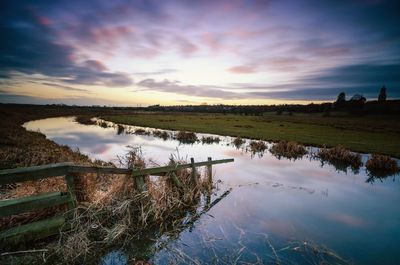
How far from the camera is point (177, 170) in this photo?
1130cm

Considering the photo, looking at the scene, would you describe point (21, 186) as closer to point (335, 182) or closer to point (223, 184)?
point (223, 184)

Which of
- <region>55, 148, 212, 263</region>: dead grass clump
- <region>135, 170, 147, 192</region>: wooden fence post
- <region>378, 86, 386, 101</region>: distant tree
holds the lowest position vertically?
<region>55, 148, 212, 263</region>: dead grass clump

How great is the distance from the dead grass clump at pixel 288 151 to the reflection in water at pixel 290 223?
690 cm

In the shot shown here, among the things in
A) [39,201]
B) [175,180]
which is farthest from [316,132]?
[39,201]

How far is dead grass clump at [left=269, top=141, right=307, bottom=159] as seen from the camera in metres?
26.9

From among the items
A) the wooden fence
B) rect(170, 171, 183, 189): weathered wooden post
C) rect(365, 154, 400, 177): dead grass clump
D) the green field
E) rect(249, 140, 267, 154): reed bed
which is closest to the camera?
the wooden fence

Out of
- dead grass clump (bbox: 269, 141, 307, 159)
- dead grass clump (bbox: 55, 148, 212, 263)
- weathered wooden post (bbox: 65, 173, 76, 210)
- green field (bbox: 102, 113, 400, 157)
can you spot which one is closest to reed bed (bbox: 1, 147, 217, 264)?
dead grass clump (bbox: 55, 148, 212, 263)

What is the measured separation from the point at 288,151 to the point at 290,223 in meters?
18.2

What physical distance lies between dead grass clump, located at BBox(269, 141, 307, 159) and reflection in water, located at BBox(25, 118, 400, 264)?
22.7ft

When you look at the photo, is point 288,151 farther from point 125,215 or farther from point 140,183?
point 125,215

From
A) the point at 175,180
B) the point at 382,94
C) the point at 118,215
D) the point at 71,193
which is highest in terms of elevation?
the point at 382,94

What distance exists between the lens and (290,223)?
34.0 feet

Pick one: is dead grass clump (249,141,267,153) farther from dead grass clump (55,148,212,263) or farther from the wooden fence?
the wooden fence

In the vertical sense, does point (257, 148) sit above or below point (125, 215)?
below
